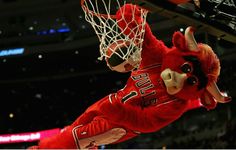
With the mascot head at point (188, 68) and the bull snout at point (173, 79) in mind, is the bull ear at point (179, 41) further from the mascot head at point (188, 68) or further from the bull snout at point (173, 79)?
the bull snout at point (173, 79)

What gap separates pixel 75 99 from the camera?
12289 millimetres

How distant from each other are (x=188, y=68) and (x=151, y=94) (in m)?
0.31

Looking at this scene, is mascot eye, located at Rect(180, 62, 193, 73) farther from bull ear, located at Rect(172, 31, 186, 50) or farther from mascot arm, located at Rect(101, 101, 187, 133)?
mascot arm, located at Rect(101, 101, 187, 133)

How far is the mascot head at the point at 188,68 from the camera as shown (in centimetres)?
291

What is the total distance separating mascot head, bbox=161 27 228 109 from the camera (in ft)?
9.56

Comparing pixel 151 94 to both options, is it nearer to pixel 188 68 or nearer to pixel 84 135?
pixel 188 68

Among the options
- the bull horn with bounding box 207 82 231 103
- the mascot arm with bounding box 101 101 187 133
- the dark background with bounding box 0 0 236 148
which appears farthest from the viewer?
the dark background with bounding box 0 0 236 148

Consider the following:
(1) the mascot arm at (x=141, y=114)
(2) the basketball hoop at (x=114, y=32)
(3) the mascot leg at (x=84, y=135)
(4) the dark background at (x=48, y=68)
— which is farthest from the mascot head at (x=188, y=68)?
(4) the dark background at (x=48, y=68)

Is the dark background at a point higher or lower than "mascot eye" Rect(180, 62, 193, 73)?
lower

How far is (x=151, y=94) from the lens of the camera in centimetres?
302

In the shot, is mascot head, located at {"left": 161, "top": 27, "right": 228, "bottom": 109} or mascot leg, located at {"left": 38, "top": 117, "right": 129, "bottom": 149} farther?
mascot leg, located at {"left": 38, "top": 117, "right": 129, "bottom": 149}

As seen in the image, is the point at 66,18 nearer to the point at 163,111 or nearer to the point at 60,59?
the point at 60,59

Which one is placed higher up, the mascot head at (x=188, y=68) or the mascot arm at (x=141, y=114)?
the mascot head at (x=188, y=68)

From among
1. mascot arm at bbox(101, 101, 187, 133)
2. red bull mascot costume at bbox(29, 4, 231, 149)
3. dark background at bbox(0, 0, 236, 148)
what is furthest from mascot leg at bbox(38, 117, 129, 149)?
dark background at bbox(0, 0, 236, 148)
